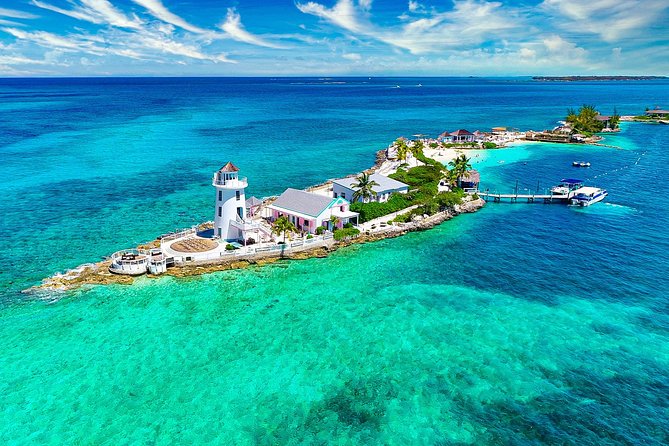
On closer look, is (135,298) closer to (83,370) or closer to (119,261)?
(119,261)

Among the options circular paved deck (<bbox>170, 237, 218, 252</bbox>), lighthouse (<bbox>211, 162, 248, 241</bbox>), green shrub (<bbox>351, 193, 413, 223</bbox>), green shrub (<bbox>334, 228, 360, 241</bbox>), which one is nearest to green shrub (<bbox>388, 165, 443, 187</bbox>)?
green shrub (<bbox>351, 193, 413, 223</bbox>)

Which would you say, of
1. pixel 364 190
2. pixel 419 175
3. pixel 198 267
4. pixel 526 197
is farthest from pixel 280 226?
pixel 526 197

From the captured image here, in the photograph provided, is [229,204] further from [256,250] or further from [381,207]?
[381,207]

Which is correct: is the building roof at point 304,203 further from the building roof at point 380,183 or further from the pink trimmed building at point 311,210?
the building roof at point 380,183

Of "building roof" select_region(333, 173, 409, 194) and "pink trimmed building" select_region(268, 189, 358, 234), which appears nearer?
"pink trimmed building" select_region(268, 189, 358, 234)

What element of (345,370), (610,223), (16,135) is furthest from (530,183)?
(16,135)

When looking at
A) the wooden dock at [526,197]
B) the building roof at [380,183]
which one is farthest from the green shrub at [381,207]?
the wooden dock at [526,197]

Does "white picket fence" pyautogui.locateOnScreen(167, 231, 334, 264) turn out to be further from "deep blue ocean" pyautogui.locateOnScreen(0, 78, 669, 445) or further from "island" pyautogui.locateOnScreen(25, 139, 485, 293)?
"deep blue ocean" pyautogui.locateOnScreen(0, 78, 669, 445)

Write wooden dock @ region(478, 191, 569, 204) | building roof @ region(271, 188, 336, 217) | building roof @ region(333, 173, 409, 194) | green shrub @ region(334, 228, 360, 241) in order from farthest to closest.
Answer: wooden dock @ region(478, 191, 569, 204)
building roof @ region(333, 173, 409, 194)
building roof @ region(271, 188, 336, 217)
green shrub @ region(334, 228, 360, 241)
